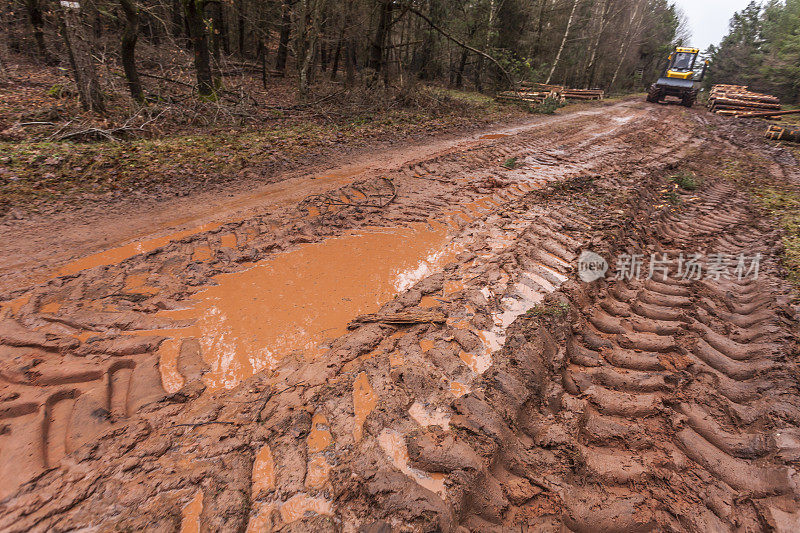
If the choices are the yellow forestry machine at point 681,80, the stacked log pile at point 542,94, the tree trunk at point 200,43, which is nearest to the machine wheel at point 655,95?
the yellow forestry machine at point 681,80

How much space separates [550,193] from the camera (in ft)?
18.1

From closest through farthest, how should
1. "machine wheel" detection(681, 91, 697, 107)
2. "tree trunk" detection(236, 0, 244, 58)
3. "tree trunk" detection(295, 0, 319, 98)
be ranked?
"tree trunk" detection(295, 0, 319, 98) → "tree trunk" detection(236, 0, 244, 58) → "machine wheel" detection(681, 91, 697, 107)

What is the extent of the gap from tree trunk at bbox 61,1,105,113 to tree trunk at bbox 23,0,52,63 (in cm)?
726

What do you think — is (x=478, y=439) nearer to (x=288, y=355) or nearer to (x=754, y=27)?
(x=288, y=355)

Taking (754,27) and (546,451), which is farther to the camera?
(754,27)

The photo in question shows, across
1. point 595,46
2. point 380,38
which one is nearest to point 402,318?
point 380,38

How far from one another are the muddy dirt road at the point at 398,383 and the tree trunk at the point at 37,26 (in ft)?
45.4

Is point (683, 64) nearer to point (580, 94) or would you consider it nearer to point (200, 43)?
point (580, 94)

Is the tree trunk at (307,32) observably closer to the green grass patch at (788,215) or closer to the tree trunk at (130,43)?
the tree trunk at (130,43)

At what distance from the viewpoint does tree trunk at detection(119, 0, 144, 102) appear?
277 inches

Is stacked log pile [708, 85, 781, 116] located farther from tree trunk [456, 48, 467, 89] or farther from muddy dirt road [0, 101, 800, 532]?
muddy dirt road [0, 101, 800, 532]

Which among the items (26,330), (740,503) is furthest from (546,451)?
(26,330)

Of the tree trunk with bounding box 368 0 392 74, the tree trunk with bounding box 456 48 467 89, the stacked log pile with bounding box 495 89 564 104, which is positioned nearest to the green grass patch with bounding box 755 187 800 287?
the stacked log pile with bounding box 495 89 564 104

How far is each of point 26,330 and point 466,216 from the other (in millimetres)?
4475
